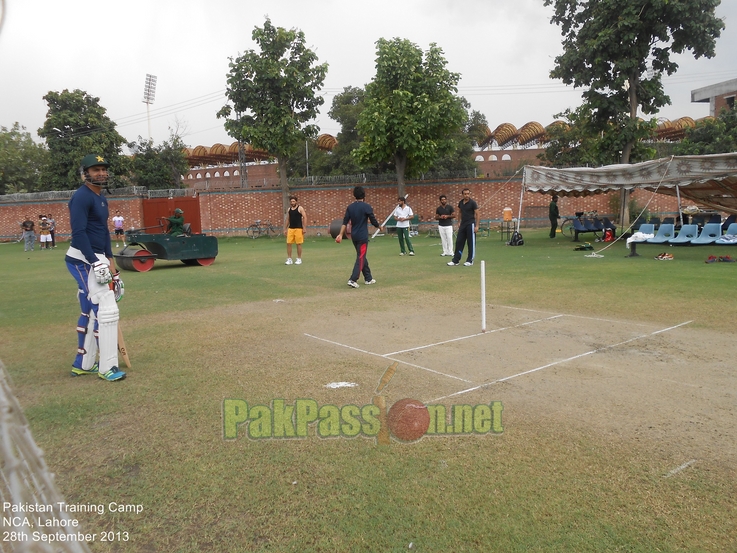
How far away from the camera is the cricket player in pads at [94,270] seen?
537 cm

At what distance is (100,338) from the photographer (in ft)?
17.7

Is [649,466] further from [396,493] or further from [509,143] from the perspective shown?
[509,143]

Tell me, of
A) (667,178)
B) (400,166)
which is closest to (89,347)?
(667,178)

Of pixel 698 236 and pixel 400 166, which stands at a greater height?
pixel 400 166

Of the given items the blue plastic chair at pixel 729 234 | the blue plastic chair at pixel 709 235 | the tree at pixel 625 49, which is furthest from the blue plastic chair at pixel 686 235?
the tree at pixel 625 49

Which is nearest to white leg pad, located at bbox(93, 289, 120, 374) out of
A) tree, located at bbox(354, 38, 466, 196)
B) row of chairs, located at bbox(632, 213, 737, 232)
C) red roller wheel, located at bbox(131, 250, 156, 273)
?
red roller wheel, located at bbox(131, 250, 156, 273)

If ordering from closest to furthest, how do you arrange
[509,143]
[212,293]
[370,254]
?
[212,293]
[370,254]
[509,143]

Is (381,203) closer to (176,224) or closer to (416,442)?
(176,224)

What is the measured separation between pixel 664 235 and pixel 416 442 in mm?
17230

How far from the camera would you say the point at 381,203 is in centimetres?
3042

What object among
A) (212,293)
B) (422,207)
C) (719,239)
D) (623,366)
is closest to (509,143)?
(422,207)

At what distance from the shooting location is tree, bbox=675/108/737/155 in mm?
30359

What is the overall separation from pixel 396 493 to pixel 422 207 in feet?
92.4

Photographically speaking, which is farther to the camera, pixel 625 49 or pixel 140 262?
pixel 625 49
